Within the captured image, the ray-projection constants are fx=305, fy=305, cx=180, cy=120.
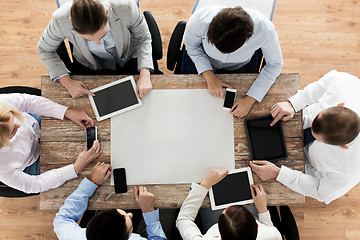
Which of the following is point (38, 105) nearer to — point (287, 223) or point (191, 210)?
point (191, 210)

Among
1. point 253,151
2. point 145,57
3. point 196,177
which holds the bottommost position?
point 196,177

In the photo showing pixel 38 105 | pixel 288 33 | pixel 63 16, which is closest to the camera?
pixel 63 16

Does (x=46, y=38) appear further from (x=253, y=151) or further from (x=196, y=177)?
(x=253, y=151)

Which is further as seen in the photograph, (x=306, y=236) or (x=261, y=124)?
(x=306, y=236)

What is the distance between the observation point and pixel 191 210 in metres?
1.55

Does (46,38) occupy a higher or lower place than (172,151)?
higher

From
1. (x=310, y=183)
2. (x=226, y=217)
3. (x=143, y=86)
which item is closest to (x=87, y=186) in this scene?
(x=143, y=86)

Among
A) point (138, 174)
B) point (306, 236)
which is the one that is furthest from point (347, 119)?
point (306, 236)

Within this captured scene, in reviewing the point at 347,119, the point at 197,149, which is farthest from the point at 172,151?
the point at 347,119

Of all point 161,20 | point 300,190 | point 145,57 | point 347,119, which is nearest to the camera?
point 347,119

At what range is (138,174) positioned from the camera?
156 cm

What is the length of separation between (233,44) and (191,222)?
92 cm

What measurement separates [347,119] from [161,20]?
167cm

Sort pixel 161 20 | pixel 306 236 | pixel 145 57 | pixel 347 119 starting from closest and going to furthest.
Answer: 1. pixel 347 119
2. pixel 145 57
3. pixel 306 236
4. pixel 161 20
